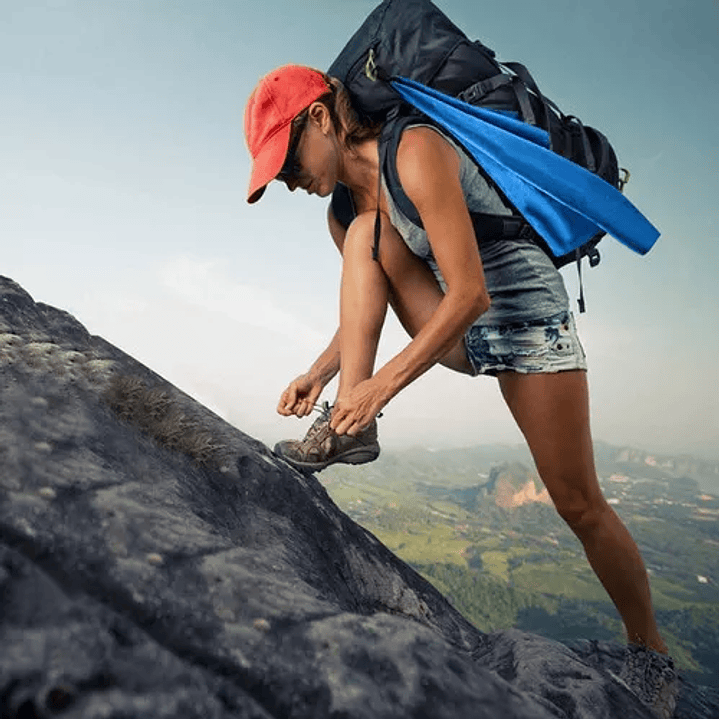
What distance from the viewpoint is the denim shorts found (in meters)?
3.85

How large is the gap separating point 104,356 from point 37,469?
2.90 metres

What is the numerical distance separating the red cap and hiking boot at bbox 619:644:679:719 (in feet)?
14.5

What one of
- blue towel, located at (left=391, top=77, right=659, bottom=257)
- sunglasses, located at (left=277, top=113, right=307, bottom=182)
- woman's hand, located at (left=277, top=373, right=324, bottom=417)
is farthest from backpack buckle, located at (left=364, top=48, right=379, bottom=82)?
woman's hand, located at (left=277, top=373, right=324, bottom=417)

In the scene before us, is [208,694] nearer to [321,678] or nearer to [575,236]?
[321,678]

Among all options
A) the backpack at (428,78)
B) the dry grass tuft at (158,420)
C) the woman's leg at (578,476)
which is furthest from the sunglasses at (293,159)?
the woman's leg at (578,476)

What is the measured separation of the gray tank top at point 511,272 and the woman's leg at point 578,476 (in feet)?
1.47

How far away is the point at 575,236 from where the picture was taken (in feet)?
12.3

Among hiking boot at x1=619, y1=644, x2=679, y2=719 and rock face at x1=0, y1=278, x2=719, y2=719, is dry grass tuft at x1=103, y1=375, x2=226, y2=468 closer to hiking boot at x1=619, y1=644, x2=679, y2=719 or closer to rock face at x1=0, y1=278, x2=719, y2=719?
rock face at x1=0, y1=278, x2=719, y2=719

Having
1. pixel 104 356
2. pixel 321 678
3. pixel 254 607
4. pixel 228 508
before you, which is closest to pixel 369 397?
pixel 228 508

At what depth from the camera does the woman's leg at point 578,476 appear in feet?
12.6

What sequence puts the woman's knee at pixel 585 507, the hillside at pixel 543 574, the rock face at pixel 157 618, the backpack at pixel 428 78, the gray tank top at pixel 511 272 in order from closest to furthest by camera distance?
1. the rock face at pixel 157 618
2. the backpack at pixel 428 78
3. the gray tank top at pixel 511 272
4. the woman's knee at pixel 585 507
5. the hillside at pixel 543 574

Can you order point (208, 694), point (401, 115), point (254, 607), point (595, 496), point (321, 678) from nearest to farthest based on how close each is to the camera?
point (208, 694)
point (321, 678)
point (254, 607)
point (401, 115)
point (595, 496)

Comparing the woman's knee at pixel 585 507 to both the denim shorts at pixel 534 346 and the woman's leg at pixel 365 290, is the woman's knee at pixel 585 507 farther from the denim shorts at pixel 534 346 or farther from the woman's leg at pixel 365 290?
the woman's leg at pixel 365 290

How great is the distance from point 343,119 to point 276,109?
0.47 meters
